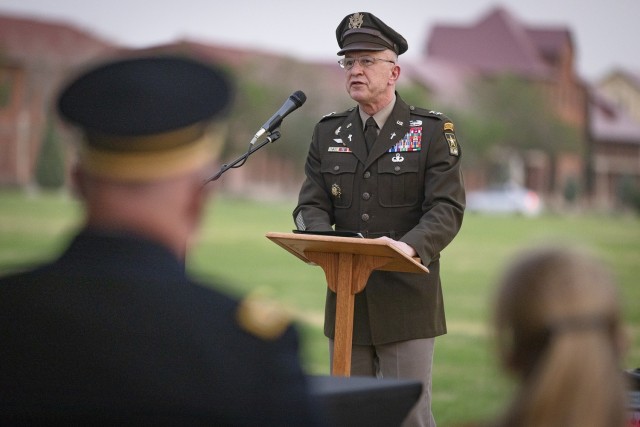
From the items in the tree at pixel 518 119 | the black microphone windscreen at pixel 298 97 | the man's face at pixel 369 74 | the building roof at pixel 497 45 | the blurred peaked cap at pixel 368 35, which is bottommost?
the black microphone windscreen at pixel 298 97

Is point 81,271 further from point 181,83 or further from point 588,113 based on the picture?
point 588,113

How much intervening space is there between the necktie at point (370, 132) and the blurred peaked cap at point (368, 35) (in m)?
0.32

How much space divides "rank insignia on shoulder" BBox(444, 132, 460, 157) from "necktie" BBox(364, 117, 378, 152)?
325 mm

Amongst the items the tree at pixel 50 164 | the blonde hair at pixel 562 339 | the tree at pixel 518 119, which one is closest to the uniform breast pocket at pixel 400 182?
the blonde hair at pixel 562 339

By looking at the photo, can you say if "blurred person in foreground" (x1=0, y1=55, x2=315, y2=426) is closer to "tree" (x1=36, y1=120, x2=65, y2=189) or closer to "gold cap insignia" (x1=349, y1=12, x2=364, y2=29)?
"gold cap insignia" (x1=349, y1=12, x2=364, y2=29)

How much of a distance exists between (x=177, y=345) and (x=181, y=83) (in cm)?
51

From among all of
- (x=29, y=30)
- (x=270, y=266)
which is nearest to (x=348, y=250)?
(x=270, y=266)

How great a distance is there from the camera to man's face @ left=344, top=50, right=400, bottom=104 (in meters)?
4.69

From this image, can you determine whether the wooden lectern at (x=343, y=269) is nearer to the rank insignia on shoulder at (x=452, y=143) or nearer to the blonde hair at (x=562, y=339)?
the rank insignia on shoulder at (x=452, y=143)

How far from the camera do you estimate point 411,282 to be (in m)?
4.70

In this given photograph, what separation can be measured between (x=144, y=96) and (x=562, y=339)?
88 centimetres

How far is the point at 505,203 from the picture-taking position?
53500mm

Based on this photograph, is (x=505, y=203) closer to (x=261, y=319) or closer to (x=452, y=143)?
(x=452, y=143)

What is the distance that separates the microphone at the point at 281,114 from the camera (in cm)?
453
